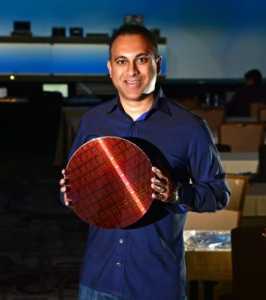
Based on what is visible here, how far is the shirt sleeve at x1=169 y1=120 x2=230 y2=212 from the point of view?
68.8 inches

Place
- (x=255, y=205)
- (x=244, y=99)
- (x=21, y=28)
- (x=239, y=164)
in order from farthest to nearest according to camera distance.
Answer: (x=21, y=28) → (x=244, y=99) → (x=239, y=164) → (x=255, y=205)

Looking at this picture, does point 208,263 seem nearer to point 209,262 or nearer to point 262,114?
point 209,262

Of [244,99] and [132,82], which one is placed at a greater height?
[244,99]

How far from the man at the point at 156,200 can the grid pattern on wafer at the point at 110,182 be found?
4cm

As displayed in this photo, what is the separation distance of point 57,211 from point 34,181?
4.79ft

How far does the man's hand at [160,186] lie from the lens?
1.63 m

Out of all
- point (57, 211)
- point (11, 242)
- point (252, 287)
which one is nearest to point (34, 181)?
point (57, 211)

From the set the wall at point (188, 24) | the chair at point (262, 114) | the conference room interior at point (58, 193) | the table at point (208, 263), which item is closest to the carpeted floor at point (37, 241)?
the conference room interior at point (58, 193)

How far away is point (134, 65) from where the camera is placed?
1741 mm

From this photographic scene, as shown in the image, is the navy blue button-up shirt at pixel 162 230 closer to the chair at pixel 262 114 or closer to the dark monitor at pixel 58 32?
the chair at pixel 262 114

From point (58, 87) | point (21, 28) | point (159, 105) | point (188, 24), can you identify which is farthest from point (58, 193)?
point (188, 24)

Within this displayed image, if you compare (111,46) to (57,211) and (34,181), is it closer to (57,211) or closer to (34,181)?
(57,211)

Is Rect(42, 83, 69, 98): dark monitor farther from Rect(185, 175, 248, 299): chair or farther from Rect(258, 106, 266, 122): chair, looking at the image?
Rect(185, 175, 248, 299): chair

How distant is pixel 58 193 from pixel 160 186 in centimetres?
492
